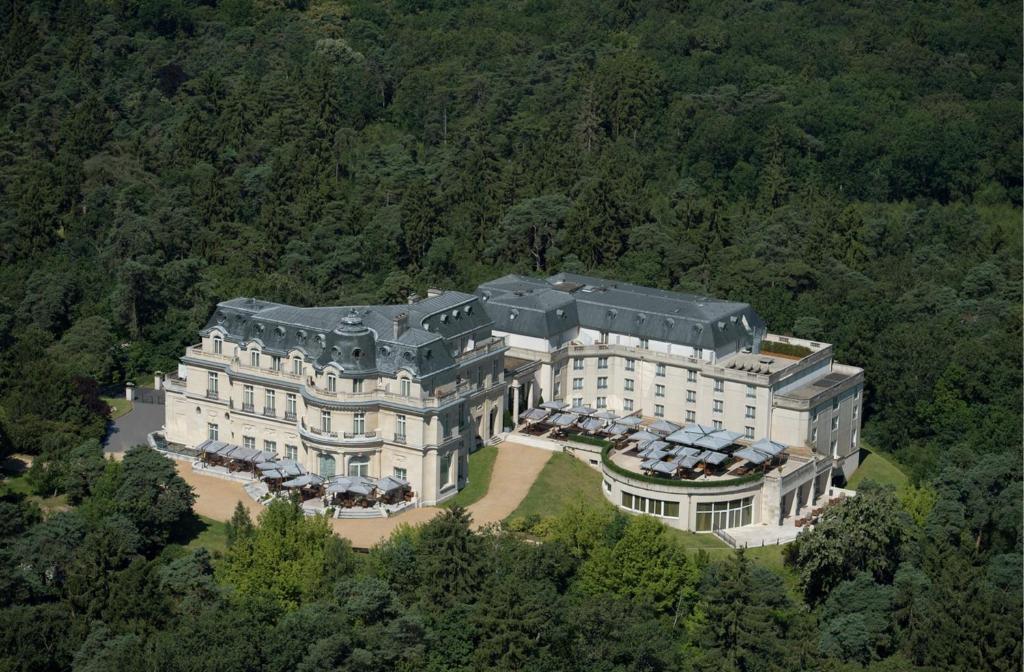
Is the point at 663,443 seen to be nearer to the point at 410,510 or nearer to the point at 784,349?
the point at 784,349

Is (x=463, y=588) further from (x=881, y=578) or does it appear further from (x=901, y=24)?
(x=901, y=24)

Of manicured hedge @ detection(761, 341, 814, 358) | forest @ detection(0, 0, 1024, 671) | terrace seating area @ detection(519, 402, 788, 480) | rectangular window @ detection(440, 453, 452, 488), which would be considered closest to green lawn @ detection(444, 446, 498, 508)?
rectangular window @ detection(440, 453, 452, 488)

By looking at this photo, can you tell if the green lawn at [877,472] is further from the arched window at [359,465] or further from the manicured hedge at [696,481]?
the arched window at [359,465]

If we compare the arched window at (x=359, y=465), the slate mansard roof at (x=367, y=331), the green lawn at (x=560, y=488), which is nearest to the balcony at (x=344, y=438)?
the arched window at (x=359, y=465)

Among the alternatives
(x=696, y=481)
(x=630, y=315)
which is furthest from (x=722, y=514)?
(x=630, y=315)

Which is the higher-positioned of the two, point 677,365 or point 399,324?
point 399,324

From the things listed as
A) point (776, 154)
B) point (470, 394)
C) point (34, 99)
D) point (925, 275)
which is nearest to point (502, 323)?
point (470, 394)
